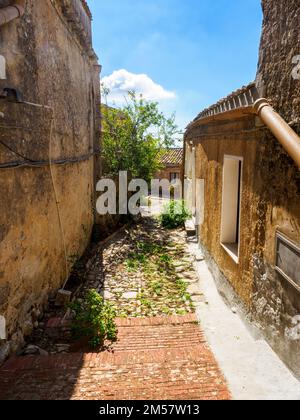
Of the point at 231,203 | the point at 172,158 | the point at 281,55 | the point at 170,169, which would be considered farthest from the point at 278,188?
the point at 172,158

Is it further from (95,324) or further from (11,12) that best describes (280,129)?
(95,324)

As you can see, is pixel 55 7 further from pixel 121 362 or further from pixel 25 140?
pixel 121 362

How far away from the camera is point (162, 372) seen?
359 centimetres

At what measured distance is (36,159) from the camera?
16.2 feet

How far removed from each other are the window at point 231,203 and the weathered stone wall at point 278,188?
166 centimetres

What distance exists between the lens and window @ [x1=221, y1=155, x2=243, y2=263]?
19.7ft

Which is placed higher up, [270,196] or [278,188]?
[278,188]

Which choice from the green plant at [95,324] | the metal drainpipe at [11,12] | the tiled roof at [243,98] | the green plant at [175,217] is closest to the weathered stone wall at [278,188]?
the tiled roof at [243,98]

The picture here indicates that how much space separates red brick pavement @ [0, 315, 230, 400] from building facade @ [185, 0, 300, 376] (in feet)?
3.02

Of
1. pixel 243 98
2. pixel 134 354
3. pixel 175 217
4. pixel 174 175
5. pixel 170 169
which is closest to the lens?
pixel 134 354

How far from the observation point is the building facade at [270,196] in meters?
3.34

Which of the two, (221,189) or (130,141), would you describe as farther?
(130,141)

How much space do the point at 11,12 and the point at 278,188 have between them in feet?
12.3

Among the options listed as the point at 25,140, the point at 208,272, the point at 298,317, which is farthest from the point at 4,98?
the point at 208,272
